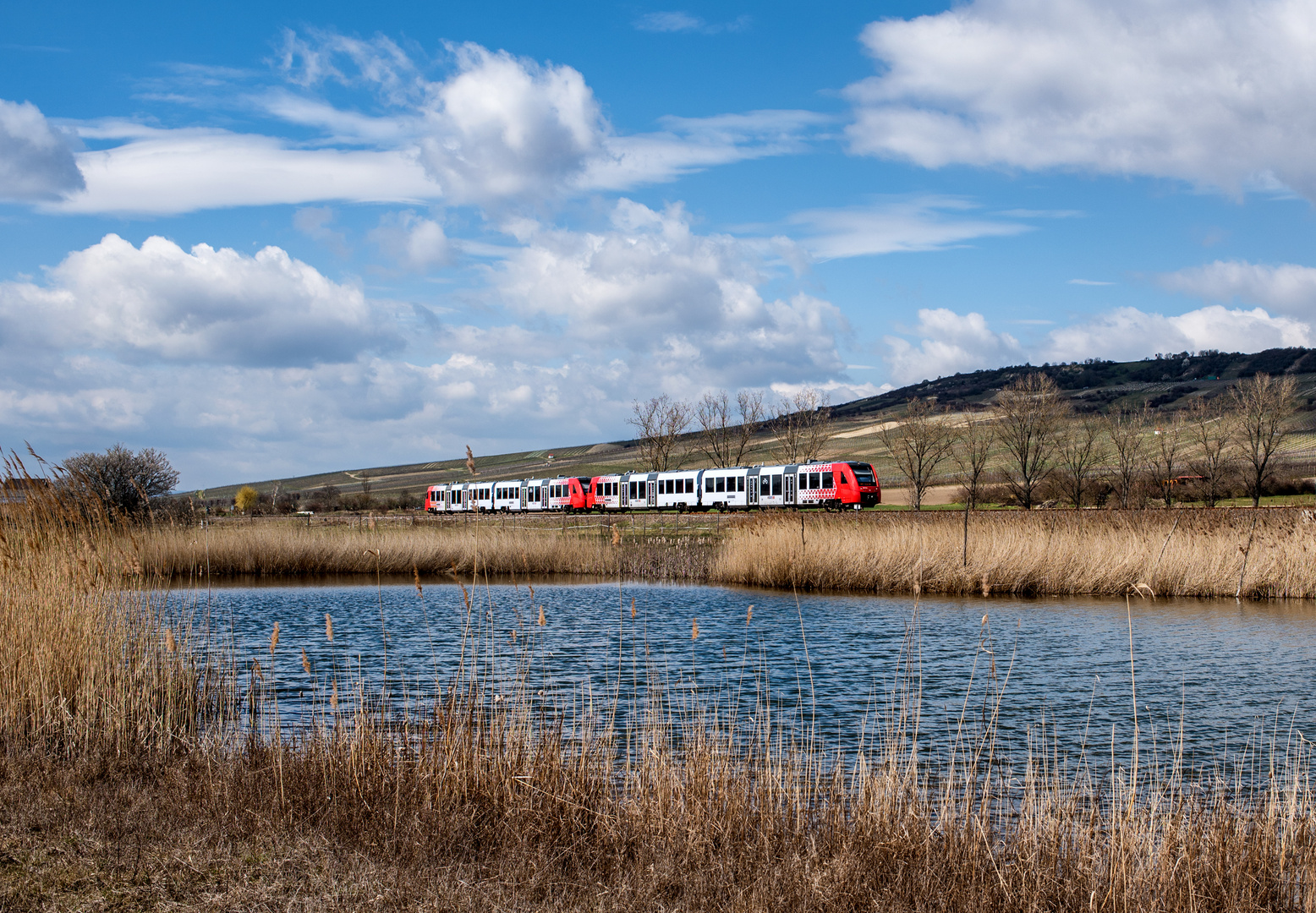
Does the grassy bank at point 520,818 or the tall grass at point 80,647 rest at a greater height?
the tall grass at point 80,647

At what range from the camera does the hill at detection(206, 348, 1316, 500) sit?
128750 millimetres

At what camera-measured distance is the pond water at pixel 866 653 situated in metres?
10.7

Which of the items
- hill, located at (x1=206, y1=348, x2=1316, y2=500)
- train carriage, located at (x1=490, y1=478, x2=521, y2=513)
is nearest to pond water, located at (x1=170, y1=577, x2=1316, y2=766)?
train carriage, located at (x1=490, y1=478, x2=521, y2=513)

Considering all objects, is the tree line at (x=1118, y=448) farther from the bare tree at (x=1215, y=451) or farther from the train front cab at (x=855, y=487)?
the train front cab at (x=855, y=487)

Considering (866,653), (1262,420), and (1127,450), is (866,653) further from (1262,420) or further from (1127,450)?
A: (1127,450)

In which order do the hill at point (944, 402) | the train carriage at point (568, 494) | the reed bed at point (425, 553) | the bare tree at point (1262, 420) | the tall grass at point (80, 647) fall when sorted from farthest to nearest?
the hill at point (944, 402) → the train carriage at point (568, 494) → the bare tree at point (1262, 420) → the reed bed at point (425, 553) → the tall grass at point (80, 647)

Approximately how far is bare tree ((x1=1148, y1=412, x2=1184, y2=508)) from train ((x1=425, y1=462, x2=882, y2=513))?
13.1m

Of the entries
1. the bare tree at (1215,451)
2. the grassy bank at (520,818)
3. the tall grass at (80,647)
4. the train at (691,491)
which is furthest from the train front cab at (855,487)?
the tall grass at (80,647)

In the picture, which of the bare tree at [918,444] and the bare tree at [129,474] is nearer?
the bare tree at [129,474]

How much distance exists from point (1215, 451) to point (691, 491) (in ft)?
91.0

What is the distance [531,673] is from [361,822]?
6.74 meters

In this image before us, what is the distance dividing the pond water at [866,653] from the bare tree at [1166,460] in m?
23.9

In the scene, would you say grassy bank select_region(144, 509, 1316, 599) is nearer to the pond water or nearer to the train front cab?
the pond water

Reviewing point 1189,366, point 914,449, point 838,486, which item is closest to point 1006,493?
point 914,449
